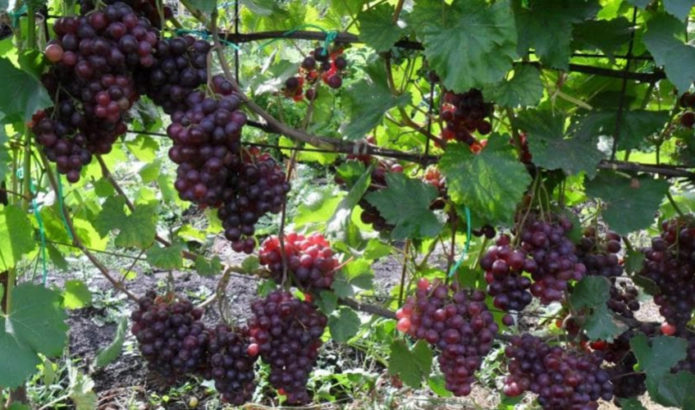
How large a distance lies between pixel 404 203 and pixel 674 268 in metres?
0.63

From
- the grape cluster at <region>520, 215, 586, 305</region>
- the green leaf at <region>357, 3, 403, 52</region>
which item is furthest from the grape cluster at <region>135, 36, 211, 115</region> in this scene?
the grape cluster at <region>520, 215, 586, 305</region>

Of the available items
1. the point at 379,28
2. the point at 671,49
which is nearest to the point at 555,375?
the point at 671,49

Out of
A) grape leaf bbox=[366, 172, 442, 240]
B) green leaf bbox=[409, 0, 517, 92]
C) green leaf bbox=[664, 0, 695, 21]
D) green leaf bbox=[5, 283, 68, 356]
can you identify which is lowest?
green leaf bbox=[5, 283, 68, 356]

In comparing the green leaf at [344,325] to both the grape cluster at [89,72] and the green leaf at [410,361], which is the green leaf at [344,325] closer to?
the green leaf at [410,361]

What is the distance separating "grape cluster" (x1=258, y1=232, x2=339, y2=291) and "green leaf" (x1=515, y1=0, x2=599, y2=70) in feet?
2.06

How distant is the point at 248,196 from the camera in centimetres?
148

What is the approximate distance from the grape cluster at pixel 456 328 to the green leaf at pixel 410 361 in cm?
29

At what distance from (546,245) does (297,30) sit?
26.8 inches

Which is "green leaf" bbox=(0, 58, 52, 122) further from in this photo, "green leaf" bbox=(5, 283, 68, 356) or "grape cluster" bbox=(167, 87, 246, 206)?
"green leaf" bbox=(5, 283, 68, 356)

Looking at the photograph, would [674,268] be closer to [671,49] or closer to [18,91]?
[671,49]

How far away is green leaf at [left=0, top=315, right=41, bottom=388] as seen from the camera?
149 centimetres

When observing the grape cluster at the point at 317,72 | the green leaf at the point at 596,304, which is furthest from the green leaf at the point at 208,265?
the green leaf at the point at 596,304

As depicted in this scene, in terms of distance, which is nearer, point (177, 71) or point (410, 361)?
point (177, 71)

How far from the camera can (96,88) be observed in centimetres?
128
